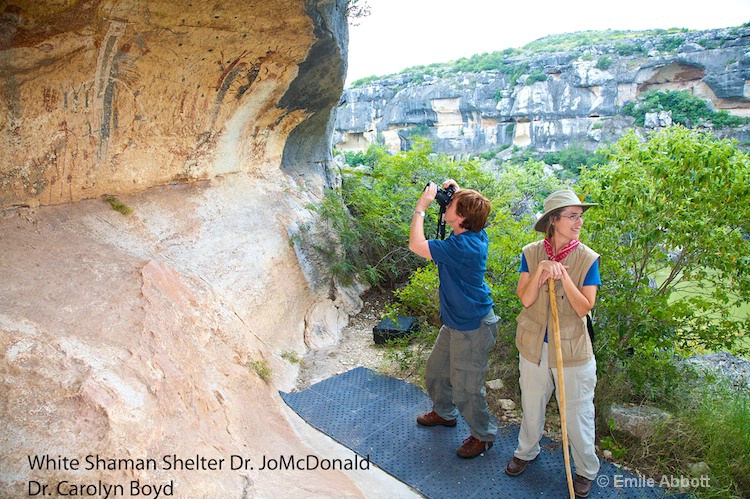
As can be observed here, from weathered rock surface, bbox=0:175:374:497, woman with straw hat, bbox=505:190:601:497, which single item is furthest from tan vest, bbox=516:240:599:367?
weathered rock surface, bbox=0:175:374:497

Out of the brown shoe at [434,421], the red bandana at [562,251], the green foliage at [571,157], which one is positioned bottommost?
the green foliage at [571,157]

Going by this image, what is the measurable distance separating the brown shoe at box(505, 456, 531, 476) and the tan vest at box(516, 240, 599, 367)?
24.2 inches

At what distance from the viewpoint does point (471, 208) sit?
8.07 ft

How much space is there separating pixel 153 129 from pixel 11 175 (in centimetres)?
103

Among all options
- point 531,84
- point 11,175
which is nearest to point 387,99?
point 531,84

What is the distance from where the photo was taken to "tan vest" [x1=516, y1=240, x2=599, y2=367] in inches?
89.4

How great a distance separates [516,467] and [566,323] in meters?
0.87

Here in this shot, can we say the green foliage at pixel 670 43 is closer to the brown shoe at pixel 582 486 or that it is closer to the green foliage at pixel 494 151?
the green foliage at pixel 494 151

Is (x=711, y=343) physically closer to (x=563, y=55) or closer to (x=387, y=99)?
(x=563, y=55)

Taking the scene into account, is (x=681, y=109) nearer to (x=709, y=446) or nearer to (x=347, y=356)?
(x=347, y=356)

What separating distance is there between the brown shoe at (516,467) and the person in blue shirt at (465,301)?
170 millimetres

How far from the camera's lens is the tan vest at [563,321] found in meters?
2.27

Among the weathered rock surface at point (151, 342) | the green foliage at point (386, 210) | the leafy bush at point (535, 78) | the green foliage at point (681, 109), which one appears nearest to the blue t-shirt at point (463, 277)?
the weathered rock surface at point (151, 342)

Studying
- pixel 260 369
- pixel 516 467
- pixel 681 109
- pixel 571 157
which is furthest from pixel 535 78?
pixel 516 467
